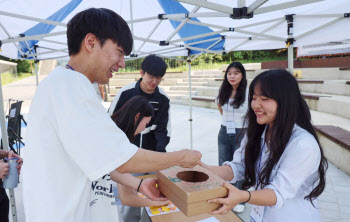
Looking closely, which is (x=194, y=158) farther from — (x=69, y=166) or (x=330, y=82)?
(x=330, y=82)

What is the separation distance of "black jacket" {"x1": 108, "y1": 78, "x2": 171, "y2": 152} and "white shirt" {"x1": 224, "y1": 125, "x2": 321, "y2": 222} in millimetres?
1496

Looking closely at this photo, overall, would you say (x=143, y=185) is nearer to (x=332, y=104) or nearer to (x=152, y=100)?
(x=152, y=100)

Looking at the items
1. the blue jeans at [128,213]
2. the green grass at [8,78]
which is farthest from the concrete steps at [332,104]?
the green grass at [8,78]

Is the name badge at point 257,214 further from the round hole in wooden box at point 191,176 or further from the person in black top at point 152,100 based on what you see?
the person in black top at point 152,100

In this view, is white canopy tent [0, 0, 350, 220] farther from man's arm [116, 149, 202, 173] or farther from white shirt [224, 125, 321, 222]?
man's arm [116, 149, 202, 173]

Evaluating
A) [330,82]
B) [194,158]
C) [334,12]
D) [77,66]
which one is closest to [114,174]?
[194,158]

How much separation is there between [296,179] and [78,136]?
96cm

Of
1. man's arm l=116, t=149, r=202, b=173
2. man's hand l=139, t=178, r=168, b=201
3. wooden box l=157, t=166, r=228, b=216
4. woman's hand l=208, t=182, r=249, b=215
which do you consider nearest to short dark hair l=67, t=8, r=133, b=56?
man's arm l=116, t=149, r=202, b=173

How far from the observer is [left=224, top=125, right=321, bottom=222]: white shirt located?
3.73 ft

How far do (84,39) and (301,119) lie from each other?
3.54 feet

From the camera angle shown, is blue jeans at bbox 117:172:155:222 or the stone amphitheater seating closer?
blue jeans at bbox 117:172:155:222

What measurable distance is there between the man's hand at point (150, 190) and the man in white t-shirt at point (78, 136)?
1.57ft

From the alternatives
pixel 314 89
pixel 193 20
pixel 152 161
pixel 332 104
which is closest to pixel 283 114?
pixel 152 161

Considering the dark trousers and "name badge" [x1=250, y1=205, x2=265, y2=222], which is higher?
"name badge" [x1=250, y1=205, x2=265, y2=222]
